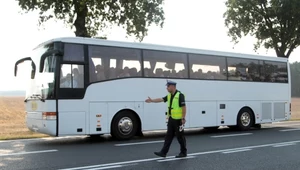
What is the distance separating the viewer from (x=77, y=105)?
12.0 m

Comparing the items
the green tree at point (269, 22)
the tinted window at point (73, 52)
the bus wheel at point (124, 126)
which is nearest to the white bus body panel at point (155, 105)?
the bus wheel at point (124, 126)

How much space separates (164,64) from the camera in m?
14.3

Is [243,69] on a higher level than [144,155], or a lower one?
higher

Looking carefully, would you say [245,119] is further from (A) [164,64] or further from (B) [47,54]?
(B) [47,54]

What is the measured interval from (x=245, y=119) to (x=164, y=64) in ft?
17.1

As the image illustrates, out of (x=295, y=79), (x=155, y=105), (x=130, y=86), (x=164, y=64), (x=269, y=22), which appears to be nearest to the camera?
(x=130, y=86)

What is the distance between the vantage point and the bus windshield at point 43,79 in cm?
1170

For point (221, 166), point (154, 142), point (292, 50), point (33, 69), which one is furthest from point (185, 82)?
point (292, 50)

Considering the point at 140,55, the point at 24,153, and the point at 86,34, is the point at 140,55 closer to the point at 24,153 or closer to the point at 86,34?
the point at 24,153

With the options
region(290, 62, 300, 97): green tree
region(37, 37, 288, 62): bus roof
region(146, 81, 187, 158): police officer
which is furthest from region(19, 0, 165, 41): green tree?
region(290, 62, 300, 97): green tree

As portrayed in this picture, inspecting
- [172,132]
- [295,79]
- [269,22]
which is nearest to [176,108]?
[172,132]

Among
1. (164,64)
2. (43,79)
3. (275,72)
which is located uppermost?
(164,64)

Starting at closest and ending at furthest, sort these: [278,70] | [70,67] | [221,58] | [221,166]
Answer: [221,166] → [70,67] → [221,58] → [278,70]

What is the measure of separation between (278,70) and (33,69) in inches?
472
